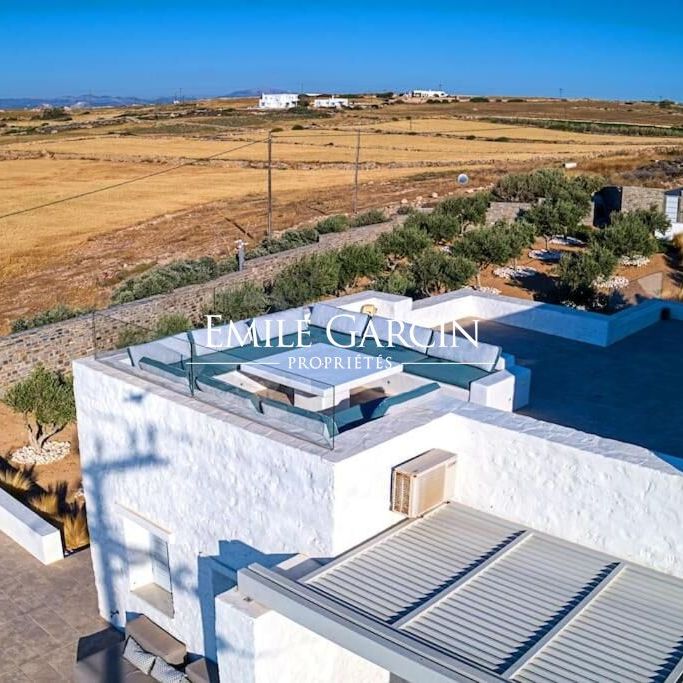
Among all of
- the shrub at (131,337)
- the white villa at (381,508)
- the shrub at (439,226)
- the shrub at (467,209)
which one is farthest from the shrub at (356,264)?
the shrub at (131,337)

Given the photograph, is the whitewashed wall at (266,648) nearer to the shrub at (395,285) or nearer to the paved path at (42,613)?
the paved path at (42,613)

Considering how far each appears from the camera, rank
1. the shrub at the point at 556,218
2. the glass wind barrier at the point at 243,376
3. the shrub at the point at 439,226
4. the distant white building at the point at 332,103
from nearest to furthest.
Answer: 1. the glass wind barrier at the point at 243,376
2. the shrub at the point at 556,218
3. the shrub at the point at 439,226
4. the distant white building at the point at 332,103

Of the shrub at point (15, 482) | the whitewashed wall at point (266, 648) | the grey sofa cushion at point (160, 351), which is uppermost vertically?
the grey sofa cushion at point (160, 351)

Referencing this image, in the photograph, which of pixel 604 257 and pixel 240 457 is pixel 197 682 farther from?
pixel 604 257

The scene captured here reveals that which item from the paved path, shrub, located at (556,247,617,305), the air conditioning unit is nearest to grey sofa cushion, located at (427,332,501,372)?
the air conditioning unit

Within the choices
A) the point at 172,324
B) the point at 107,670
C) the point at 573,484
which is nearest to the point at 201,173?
the point at 172,324

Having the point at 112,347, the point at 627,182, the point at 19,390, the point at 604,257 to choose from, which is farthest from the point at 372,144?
the point at 112,347

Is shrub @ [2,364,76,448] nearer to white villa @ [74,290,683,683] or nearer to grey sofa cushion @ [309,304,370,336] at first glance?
white villa @ [74,290,683,683]

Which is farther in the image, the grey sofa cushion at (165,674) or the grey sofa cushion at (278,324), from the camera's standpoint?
the grey sofa cushion at (278,324)

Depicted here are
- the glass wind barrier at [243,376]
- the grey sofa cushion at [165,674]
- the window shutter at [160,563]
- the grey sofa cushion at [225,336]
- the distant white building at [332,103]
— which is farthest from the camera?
the distant white building at [332,103]
